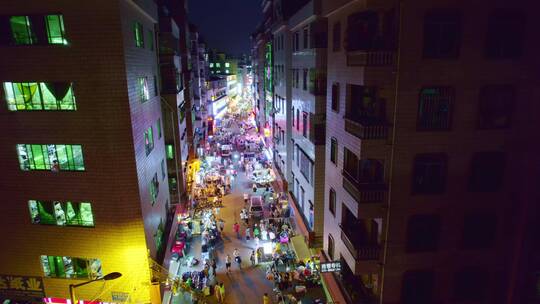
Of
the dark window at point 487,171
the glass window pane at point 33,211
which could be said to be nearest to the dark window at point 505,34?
the dark window at point 487,171

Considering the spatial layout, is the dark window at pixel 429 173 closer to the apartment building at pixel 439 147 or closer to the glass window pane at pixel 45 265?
the apartment building at pixel 439 147

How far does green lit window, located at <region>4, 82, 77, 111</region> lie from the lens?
1688 cm

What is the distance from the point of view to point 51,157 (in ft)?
58.6

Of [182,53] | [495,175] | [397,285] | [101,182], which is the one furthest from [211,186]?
[495,175]

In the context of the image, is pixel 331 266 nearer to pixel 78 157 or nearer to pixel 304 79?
pixel 78 157

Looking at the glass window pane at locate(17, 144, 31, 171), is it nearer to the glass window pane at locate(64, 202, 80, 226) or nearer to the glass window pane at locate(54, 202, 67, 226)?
the glass window pane at locate(54, 202, 67, 226)

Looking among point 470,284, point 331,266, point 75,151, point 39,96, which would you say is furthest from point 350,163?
point 39,96

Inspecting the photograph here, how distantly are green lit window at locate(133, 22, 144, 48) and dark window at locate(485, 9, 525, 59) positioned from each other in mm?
18153

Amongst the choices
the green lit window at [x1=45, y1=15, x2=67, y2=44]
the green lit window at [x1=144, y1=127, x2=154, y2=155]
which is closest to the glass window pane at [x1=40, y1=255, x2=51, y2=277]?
the green lit window at [x1=144, y1=127, x2=154, y2=155]

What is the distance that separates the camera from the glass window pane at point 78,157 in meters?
17.6

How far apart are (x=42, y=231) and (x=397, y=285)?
65.5 feet

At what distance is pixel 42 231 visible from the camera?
19031 millimetres

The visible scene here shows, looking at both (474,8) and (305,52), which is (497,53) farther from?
(305,52)

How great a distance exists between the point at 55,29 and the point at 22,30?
1682 millimetres
